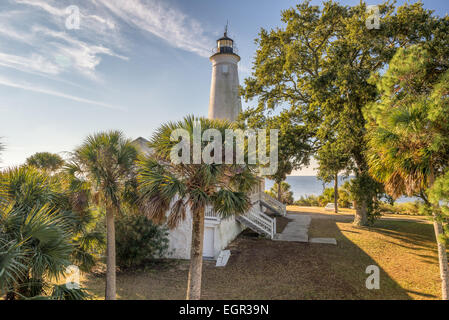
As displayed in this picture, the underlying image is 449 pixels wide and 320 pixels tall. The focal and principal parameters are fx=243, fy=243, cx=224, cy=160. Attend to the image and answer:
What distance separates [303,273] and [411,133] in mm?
6933

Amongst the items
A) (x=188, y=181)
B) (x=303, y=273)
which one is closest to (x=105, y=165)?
(x=188, y=181)

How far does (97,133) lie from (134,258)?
6393 millimetres

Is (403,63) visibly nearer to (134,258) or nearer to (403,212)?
(134,258)

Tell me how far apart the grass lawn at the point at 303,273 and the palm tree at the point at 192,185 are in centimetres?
323

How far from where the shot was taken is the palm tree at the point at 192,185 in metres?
6.76

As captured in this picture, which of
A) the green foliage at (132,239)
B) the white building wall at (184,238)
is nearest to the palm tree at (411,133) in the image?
the white building wall at (184,238)

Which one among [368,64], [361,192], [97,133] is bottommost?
[361,192]

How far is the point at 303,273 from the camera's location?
411 inches

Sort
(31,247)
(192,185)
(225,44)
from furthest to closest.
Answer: (225,44), (192,185), (31,247)

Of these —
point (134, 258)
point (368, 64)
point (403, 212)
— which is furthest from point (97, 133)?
point (403, 212)

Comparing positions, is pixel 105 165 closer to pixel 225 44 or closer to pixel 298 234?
pixel 298 234

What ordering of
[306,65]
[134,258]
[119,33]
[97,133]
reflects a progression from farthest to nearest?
1. [306,65]
2. [119,33]
3. [134,258]
4. [97,133]

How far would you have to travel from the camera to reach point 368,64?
14.2m

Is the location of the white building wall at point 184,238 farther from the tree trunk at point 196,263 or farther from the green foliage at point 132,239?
the tree trunk at point 196,263
